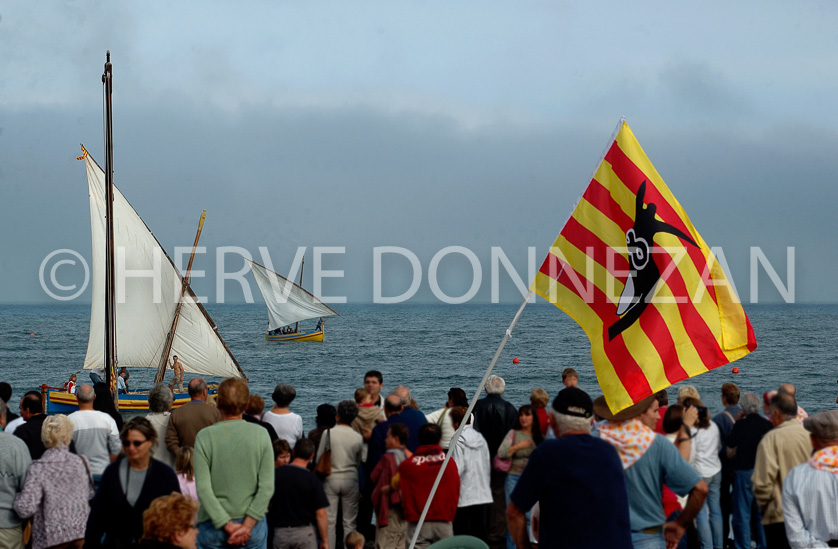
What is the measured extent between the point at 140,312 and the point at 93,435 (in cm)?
2583

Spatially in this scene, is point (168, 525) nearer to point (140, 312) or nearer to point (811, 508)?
point (811, 508)

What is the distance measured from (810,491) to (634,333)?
1487 mm

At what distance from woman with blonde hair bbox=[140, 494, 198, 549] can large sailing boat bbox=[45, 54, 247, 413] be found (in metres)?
24.7

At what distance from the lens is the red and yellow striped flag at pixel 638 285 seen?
5.65 m

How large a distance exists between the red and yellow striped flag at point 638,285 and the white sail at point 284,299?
2582 inches

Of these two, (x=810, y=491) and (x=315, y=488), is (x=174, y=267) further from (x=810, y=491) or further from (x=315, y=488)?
(x=810, y=491)

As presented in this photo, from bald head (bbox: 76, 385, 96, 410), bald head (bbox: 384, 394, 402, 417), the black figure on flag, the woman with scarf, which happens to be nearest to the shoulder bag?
bald head (bbox: 384, 394, 402, 417)

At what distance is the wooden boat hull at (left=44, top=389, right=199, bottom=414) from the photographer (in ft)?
94.2

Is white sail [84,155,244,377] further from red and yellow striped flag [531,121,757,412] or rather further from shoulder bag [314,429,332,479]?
red and yellow striped flag [531,121,757,412]

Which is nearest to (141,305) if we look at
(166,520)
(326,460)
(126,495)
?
(326,460)

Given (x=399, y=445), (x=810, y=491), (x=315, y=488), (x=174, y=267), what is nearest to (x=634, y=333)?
(x=810, y=491)

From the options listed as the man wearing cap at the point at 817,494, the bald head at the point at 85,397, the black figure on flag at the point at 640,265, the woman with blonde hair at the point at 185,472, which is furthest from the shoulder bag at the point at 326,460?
the man wearing cap at the point at 817,494

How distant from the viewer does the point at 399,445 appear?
6582 millimetres

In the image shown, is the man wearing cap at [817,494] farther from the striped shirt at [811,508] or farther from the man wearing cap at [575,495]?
the man wearing cap at [575,495]
